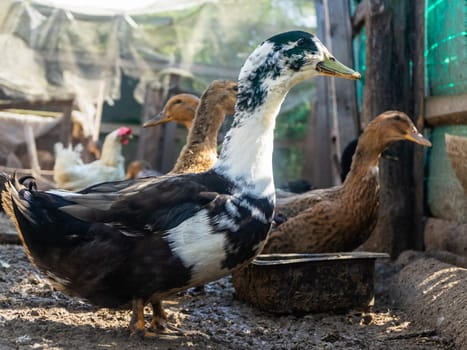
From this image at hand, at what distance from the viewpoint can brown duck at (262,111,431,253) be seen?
3936 millimetres

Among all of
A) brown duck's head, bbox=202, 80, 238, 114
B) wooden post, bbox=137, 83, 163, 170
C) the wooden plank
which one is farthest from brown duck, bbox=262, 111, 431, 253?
wooden post, bbox=137, 83, 163, 170

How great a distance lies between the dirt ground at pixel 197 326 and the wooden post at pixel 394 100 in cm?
100

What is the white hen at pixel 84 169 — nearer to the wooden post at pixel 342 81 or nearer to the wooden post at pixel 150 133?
the wooden post at pixel 150 133

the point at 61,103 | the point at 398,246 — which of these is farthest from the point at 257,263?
the point at 61,103

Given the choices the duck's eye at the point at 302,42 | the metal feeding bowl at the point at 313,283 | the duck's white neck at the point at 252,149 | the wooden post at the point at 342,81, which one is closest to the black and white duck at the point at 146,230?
the duck's white neck at the point at 252,149

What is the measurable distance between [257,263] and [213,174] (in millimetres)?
736

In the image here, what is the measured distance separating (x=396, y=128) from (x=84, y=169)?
4846mm

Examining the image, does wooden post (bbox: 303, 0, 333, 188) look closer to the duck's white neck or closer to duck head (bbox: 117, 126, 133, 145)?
duck head (bbox: 117, 126, 133, 145)

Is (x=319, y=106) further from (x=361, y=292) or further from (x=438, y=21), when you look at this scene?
(x=361, y=292)

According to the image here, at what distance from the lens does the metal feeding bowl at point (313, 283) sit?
329 centimetres

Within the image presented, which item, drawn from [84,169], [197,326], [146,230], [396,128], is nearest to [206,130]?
[396,128]

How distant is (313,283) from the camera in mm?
3320

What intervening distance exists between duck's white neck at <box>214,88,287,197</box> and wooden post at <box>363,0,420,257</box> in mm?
2186

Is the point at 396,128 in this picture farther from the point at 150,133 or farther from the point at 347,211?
the point at 150,133
